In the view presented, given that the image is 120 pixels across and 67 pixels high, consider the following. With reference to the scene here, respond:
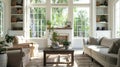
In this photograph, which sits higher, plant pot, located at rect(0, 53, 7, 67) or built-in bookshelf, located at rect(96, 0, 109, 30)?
built-in bookshelf, located at rect(96, 0, 109, 30)

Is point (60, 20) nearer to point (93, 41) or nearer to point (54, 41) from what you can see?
A: point (93, 41)

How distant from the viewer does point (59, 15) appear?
11.7m

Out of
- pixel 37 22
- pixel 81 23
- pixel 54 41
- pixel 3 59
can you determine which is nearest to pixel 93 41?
pixel 54 41

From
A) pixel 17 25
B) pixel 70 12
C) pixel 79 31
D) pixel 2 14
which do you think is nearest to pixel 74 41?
pixel 79 31

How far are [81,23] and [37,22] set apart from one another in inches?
102

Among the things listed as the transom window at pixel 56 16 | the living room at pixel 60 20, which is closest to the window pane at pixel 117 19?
the living room at pixel 60 20

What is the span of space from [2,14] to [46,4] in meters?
2.53

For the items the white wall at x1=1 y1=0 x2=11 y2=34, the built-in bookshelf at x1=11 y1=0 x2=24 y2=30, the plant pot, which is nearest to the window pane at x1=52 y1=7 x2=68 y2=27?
the built-in bookshelf at x1=11 y1=0 x2=24 y2=30

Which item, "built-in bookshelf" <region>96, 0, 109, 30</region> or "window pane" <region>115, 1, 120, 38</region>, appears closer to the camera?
"window pane" <region>115, 1, 120, 38</region>

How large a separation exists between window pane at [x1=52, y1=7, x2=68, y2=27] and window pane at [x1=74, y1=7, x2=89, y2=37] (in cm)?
64

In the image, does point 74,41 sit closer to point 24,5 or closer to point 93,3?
point 93,3

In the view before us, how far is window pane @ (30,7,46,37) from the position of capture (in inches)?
462

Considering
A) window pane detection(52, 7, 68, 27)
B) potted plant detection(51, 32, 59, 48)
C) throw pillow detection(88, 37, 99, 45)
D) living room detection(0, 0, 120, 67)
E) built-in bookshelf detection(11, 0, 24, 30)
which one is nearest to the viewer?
potted plant detection(51, 32, 59, 48)

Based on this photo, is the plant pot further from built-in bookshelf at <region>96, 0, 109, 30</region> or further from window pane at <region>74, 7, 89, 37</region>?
built-in bookshelf at <region>96, 0, 109, 30</region>
